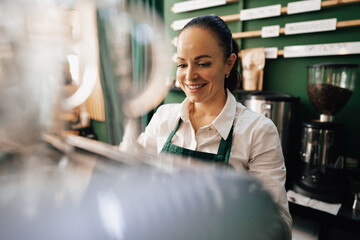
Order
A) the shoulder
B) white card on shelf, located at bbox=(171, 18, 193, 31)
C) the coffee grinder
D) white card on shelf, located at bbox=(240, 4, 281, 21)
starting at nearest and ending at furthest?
the shoulder < the coffee grinder < white card on shelf, located at bbox=(240, 4, 281, 21) < white card on shelf, located at bbox=(171, 18, 193, 31)

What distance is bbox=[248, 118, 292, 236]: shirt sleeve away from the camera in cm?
85

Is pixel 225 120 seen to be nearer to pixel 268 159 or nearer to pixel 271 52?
pixel 268 159

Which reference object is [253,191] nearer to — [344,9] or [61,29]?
[61,29]

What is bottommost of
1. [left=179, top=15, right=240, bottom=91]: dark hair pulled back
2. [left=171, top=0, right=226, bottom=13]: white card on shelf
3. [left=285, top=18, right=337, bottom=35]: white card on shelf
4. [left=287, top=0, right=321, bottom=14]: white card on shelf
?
[left=179, top=15, right=240, bottom=91]: dark hair pulled back

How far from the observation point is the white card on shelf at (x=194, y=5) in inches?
89.0

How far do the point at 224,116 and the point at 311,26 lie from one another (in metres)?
1.41

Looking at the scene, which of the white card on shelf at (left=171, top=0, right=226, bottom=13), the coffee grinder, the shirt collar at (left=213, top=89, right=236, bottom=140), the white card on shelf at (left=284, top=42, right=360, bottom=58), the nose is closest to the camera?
the nose

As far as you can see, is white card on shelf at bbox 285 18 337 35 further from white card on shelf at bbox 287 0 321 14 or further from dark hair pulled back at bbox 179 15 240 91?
dark hair pulled back at bbox 179 15 240 91

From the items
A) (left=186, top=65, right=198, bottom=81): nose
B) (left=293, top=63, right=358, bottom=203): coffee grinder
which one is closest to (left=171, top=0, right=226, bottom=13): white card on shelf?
(left=293, top=63, right=358, bottom=203): coffee grinder

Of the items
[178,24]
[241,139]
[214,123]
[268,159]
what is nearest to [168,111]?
[214,123]

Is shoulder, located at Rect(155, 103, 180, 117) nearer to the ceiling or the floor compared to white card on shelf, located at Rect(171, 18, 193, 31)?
nearer to the floor

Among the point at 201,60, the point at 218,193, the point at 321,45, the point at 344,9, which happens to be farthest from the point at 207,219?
the point at 344,9

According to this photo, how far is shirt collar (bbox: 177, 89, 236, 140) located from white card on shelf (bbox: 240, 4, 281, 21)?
4.34ft

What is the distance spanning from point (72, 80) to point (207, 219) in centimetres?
19
